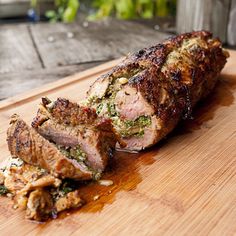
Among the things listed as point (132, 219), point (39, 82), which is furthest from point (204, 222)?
point (39, 82)

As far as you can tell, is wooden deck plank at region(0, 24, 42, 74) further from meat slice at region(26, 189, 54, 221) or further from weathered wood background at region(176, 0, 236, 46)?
meat slice at region(26, 189, 54, 221)

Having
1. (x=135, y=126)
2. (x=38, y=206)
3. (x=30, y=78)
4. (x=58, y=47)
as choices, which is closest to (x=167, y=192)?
(x=135, y=126)

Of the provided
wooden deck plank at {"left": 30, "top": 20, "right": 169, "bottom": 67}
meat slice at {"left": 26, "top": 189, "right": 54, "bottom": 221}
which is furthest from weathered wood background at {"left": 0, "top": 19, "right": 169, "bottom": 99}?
meat slice at {"left": 26, "top": 189, "right": 54, "bottom": 221}

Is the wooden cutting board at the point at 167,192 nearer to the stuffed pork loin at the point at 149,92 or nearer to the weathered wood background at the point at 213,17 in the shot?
the stuffed pork loin at the point at 149,92

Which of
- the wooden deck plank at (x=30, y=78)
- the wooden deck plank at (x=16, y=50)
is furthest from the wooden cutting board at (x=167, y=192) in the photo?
the wooden deck plank at (x=16, y=50)

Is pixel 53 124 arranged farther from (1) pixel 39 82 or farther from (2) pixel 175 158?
(1) pixel 39 82
